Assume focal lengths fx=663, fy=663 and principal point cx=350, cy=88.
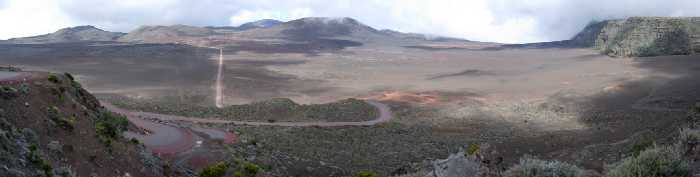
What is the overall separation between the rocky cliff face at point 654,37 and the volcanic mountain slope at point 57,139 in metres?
109

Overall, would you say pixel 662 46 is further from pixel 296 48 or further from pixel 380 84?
pixel 296 48

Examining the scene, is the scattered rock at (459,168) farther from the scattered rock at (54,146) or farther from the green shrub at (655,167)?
the scattered rock at (54,146)

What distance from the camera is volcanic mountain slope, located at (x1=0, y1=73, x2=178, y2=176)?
685 inches

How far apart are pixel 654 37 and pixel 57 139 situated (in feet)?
390

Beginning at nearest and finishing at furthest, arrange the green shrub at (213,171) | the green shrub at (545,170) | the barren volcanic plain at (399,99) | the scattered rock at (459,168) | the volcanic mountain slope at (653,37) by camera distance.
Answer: the green shrub at (545,170), the scattered rock at (459,168), the green shrub at (213,171), the barren volcanic plain at (399,99), the volcanic mountain slope at (653,37)

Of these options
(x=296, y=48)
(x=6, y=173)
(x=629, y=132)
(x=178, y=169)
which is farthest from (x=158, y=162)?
(x=296, y=48)

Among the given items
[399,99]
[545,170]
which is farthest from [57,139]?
[399,99]

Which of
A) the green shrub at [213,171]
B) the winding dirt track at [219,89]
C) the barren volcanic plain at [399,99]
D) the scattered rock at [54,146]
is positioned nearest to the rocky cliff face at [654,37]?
the barren volcanic plain at [399,99]

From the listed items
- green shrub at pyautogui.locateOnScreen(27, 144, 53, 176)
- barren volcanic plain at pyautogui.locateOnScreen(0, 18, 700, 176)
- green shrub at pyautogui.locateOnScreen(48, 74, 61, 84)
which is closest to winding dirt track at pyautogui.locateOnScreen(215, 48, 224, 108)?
barren volcanic plain at pyautogui.locateOnScreen(0, 18, 700, 176)

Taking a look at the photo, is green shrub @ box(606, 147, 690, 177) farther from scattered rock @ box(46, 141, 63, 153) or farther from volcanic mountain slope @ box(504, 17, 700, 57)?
volcanic mountain slope @ box(504, 17, 700, 57)

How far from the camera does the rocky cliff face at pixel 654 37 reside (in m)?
115

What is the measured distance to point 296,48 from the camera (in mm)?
179625

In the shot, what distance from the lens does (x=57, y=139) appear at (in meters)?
20.0

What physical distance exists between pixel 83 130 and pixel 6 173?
22.0ft
